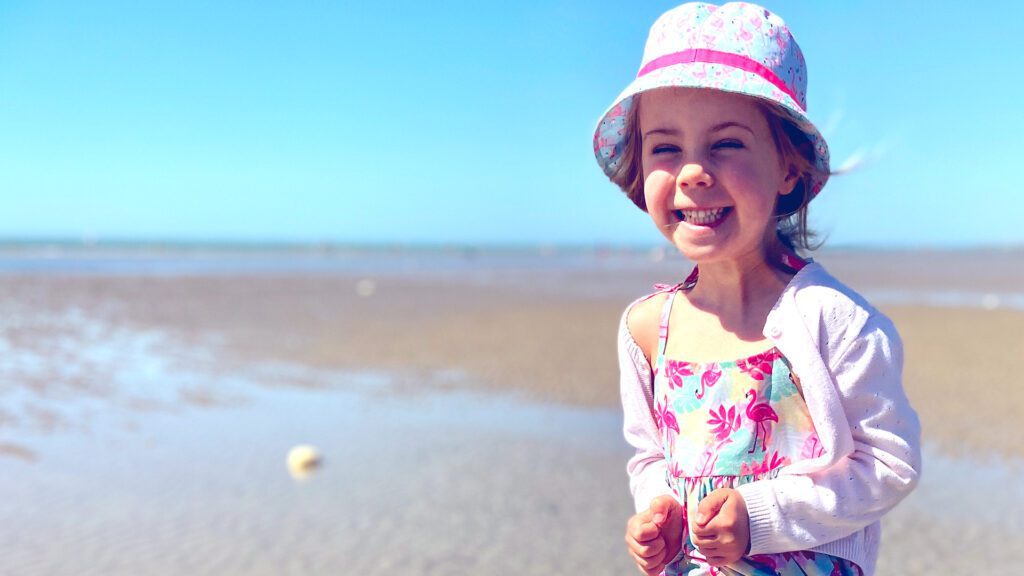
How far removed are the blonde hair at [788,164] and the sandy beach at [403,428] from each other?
1.44 ft

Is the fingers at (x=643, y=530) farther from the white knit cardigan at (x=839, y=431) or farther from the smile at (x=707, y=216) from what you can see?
the smile at (x=707, y=216)

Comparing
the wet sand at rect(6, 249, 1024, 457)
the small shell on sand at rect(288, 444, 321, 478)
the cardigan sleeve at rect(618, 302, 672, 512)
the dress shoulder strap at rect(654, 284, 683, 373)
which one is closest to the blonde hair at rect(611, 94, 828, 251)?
the dress shoulder strap at rect(654, 284, 683, 373)

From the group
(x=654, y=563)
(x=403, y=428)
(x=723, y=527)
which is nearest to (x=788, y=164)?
(x=723, y=527)

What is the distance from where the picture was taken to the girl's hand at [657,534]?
1.59m

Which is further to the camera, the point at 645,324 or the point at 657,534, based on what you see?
the point at 645,324

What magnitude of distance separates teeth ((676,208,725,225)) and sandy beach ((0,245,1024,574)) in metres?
0.69

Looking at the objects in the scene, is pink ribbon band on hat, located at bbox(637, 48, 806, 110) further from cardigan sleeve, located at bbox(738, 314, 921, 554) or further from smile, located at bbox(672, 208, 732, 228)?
cardigan sleeve, located at bbox(738, 314, 921, 554)

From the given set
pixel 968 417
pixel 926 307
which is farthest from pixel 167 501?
pixel 926 307

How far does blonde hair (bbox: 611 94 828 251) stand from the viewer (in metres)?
1.69

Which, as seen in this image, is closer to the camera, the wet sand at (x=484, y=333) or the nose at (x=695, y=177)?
the nose at (x=695, y=177)

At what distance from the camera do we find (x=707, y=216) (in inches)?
65.4

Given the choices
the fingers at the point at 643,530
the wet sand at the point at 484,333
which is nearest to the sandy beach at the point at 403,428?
the wet sand at the point at 484,333

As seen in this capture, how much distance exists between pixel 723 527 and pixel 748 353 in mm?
357

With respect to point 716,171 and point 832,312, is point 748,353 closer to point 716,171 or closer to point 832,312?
point 832,312
